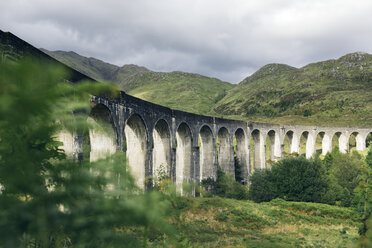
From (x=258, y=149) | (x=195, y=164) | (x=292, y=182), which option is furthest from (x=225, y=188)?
(x=258, y=149)

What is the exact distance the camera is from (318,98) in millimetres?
89625

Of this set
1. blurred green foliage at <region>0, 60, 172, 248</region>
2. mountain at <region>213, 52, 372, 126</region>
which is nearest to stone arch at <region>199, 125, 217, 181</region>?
blurred green foliage at <region>0, 60, 172, 248</region>

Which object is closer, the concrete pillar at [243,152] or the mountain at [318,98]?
the concrete pillar at [243,152]

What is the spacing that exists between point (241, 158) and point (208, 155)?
26.6ft

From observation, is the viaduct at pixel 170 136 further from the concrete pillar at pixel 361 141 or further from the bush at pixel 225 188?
the concrete pillar at pixel 361 141

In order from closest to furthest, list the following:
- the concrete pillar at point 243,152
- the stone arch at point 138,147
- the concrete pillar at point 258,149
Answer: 1. the stone arch at point 138,147
2. the concrete pillar at point 243,152
3. the concrete pillar at point 258,149

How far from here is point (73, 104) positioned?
1.78 metres

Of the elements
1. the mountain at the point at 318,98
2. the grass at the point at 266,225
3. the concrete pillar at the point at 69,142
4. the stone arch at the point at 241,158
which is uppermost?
the mountain at the point at 318,98

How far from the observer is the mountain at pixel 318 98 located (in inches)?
2719

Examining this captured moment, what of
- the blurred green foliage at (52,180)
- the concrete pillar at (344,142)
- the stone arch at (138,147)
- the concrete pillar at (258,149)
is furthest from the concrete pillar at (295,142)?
the blurred green foliage at (52,180)

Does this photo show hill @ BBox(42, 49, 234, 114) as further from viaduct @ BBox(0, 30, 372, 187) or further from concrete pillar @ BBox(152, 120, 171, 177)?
concrete pillar @ BBox(152, 120, 171, 177)

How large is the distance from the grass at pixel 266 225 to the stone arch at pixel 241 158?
12272 millimetres

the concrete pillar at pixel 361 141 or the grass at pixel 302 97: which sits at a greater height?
the grass at pixel 302 97

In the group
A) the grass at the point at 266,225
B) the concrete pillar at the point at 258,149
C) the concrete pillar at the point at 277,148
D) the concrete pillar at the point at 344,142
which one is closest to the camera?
the grass at the point at 266,225
